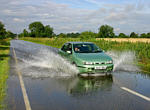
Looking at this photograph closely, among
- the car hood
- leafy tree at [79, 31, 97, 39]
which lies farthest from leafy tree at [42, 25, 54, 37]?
the car hood

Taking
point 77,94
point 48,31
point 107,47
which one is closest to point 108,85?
point 77,94

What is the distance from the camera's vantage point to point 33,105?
519cm

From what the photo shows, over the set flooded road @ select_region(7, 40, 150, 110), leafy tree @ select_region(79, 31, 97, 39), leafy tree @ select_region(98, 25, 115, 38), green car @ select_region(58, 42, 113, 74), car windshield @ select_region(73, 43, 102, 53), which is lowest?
flooded road @ select_region(7, 40, 150, 110)

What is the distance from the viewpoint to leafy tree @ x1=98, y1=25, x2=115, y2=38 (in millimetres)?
126875

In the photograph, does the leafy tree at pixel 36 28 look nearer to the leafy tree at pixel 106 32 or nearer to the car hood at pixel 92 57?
the leafy tree at pixel 106 32

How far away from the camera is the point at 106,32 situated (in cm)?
12788

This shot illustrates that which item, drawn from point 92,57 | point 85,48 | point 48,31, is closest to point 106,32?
point 48,31

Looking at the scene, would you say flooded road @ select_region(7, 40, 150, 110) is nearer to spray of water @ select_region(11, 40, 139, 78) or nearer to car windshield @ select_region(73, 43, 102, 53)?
spray of water @ select_region(11, 40, 139, 78)

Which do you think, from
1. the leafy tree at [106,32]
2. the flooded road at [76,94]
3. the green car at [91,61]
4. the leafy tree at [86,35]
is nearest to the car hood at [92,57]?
the green car at [91,61]

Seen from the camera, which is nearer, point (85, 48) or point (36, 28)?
point (85, 48)

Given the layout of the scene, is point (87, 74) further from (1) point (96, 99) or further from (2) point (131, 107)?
(2) point (131, 107)

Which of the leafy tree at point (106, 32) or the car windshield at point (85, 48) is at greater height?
the leafy tree at point (106, 32)

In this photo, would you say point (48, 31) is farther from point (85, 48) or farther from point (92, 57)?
point (92, 57)

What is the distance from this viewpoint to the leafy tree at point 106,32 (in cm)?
12688
